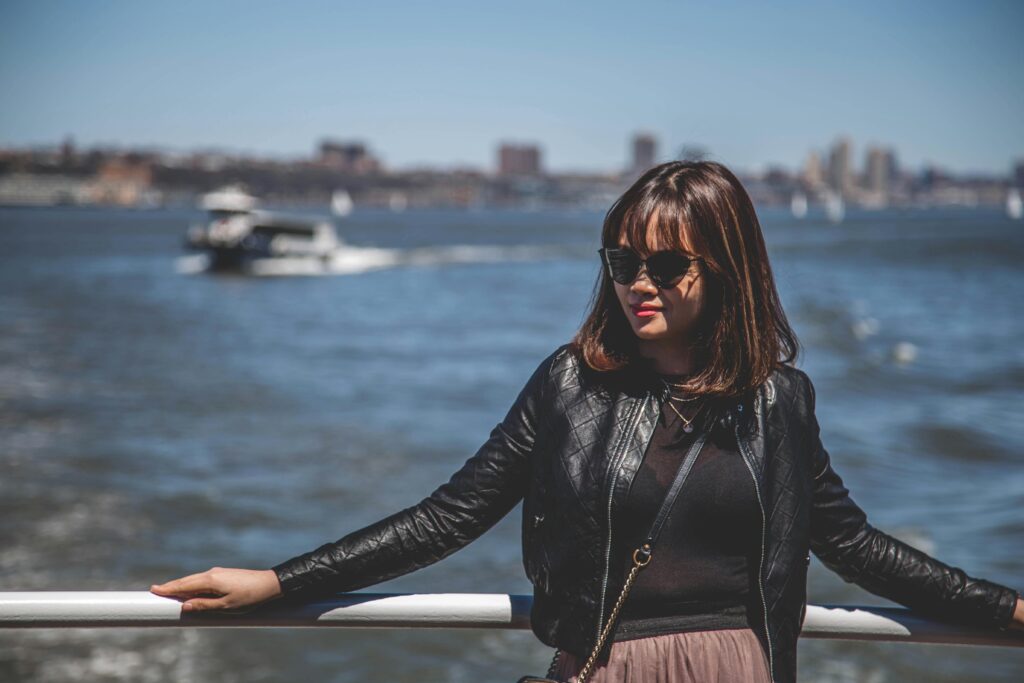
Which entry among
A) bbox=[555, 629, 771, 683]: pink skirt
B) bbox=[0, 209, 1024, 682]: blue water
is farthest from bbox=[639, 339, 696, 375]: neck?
bbox=[0, 209, 1024, 682]: blue water

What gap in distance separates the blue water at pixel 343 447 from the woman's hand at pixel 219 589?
76.8 inches

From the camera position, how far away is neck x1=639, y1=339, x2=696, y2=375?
186cm

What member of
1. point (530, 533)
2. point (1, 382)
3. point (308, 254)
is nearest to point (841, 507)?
point (530, 533)

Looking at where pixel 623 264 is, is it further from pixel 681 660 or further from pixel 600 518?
pixel 681 660

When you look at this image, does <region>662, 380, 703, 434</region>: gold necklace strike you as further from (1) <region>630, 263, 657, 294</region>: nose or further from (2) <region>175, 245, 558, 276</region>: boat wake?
(2) <region>175, 245, 558, 276</region>: boat wake

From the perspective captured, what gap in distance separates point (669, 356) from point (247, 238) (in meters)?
52.8

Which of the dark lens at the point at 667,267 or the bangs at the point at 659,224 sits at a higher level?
the bangs at the point at 659,224

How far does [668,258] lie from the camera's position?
1.80 metres

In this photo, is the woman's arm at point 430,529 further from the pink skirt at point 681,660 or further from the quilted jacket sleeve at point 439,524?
the pink skirt at point 681,660

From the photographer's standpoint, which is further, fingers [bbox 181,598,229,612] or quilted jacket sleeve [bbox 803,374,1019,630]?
quilted jacket sleeve [bbox 803,374,1019,630]

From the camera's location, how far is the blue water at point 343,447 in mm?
7113

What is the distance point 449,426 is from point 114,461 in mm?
4328

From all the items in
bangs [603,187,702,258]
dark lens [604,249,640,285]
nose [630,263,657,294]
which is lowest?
nose [630,263,657,294]

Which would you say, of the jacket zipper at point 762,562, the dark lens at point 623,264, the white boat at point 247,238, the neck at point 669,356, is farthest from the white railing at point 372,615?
the white boat at point 247,238
